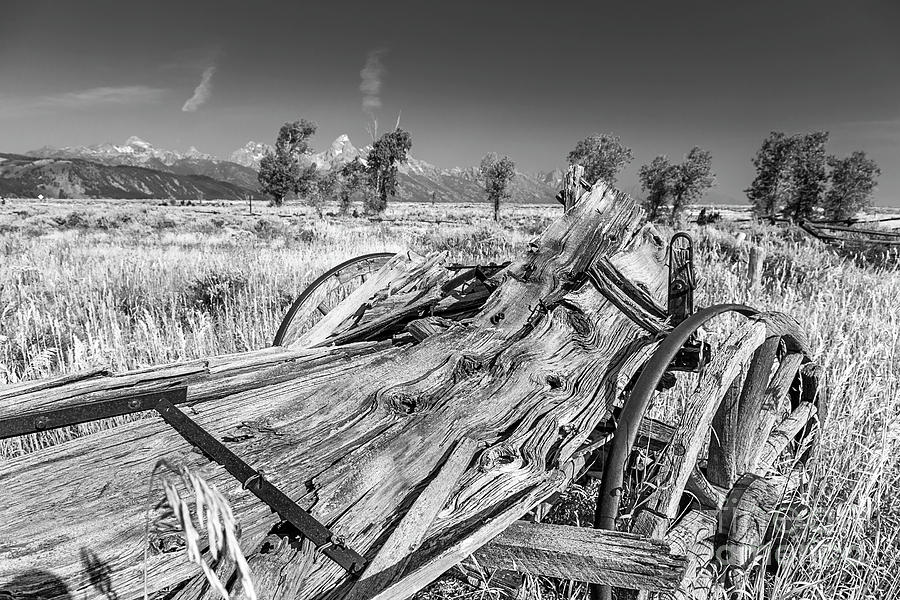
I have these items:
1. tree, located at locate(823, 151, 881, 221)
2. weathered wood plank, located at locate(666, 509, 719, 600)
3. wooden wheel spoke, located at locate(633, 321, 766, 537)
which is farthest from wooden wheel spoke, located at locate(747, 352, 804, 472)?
tree, located at locate(823, 151, 881, 221)

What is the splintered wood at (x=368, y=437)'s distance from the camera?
1086 mm

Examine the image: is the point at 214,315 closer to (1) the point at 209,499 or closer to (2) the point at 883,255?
(1) the point at 209,499

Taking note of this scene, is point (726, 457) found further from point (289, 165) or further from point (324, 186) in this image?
point (289, 165)

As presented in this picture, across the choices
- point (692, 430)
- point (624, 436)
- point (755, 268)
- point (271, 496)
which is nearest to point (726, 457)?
point (692, 430)

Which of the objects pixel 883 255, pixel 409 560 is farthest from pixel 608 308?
pixel 883 255

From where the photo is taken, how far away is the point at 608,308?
2.46 meters

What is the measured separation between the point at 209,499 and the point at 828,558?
8.41 ft

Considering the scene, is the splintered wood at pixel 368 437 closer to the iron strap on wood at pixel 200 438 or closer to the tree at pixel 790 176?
the iron strap on wood at pixel 200 438

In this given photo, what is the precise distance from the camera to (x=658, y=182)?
5134cm

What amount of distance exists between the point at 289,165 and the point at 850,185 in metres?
55.6

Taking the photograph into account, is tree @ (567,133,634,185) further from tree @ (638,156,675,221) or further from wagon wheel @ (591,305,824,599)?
wagon wheel @ (591,305,824,599)

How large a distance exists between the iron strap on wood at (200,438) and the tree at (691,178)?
53857mm

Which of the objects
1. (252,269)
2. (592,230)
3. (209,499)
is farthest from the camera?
(252,269)

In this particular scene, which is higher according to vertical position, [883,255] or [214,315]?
[883,255]
